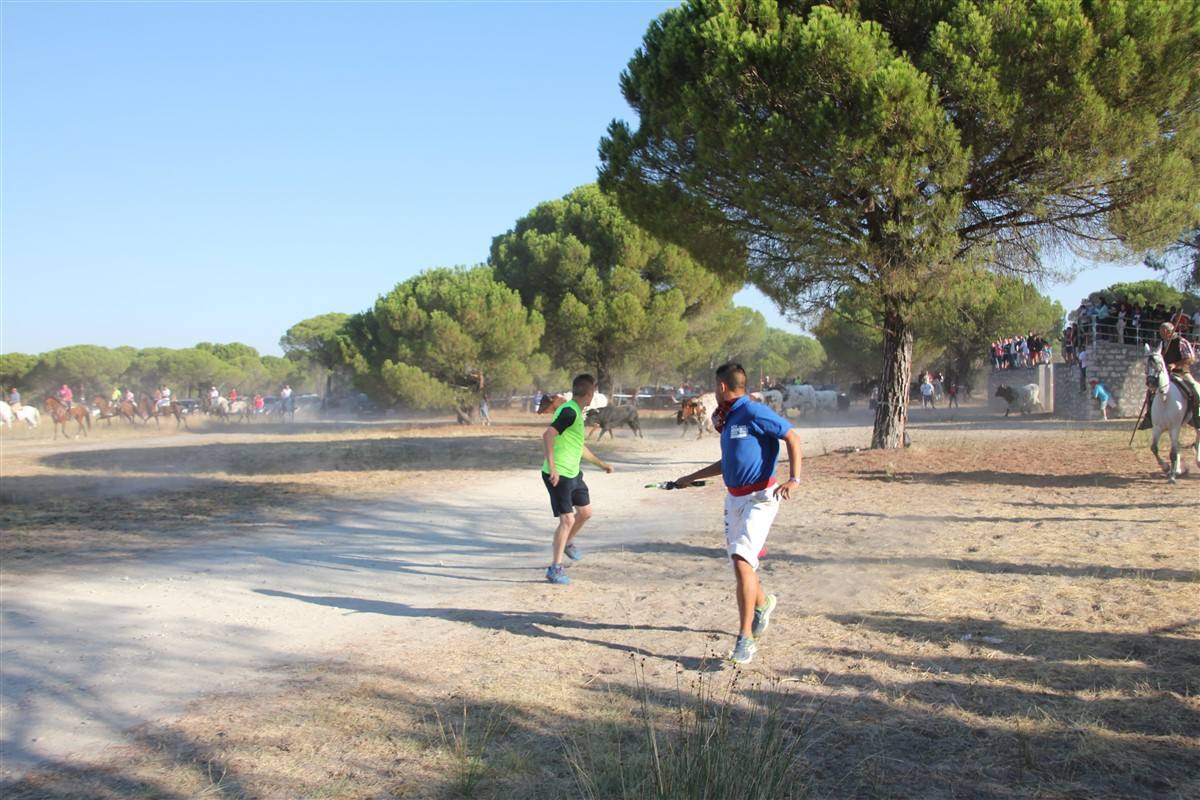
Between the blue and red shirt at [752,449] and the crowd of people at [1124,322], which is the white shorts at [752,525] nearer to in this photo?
the blue and red shirt at [752,449]

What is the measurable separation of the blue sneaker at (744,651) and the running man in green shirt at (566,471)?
9.10 ft

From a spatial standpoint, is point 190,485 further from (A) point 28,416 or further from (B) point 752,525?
(A) point 28,416

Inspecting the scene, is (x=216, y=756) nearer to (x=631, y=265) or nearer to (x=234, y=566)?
(x=234, y=566)

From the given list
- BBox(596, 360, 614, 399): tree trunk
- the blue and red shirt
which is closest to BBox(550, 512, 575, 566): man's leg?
the blue and red shirt

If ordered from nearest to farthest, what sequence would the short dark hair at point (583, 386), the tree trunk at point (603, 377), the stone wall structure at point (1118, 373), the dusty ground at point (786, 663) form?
the dusty ground at point (786, 663) < the short dark hair at point (583, 386) < the stone wall structure at point (1118, 373) < the tree trunk at point (603, 377)

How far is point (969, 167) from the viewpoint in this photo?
15.7m

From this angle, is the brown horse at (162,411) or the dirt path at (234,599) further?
the brown horse at (162,411)

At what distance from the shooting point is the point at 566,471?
8234 mm

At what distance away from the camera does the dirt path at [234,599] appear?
17.1 feet

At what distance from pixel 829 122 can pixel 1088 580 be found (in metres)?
9.45

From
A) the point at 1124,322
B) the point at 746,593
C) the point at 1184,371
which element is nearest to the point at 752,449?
the point at 746,593

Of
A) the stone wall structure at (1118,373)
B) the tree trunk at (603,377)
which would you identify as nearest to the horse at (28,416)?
the tree trunk at (603,377)

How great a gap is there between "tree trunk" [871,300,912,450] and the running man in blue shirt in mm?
13194

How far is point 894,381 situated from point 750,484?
1372cm
